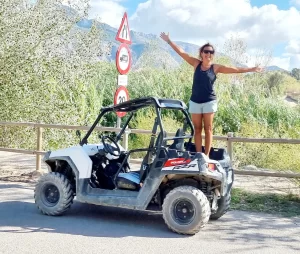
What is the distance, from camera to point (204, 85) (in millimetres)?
7141

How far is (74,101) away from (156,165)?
850 cm

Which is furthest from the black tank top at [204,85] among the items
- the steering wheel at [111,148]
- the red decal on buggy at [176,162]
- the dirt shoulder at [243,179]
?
the dirt shoulder at [243,179]

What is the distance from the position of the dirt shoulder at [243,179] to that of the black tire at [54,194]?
A: 282 centimetres

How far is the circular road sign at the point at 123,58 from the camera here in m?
9.52

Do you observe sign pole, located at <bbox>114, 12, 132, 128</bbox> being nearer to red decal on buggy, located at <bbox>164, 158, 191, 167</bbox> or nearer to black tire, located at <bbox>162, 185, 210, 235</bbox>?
red decal on buggy, located at <bbox>164, 158, 191, 167</bbox>

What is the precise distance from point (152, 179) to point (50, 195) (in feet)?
5.47

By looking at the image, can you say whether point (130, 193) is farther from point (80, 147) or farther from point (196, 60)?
point (196, 60)

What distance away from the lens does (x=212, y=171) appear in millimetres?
6352

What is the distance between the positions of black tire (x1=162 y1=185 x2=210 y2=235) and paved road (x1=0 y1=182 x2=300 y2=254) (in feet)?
0.40

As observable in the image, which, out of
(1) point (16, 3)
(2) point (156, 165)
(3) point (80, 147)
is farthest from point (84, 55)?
(2) point (156, 165)

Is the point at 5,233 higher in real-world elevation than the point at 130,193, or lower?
lower

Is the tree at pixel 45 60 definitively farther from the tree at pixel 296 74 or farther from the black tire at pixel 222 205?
the tree at pixel 296 74

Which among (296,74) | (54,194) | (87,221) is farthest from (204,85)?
(296,74)

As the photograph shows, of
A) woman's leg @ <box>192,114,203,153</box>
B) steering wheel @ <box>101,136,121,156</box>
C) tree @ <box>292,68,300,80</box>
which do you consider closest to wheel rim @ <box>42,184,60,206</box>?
steering wheel @ <box>101,136,121,156</box>
